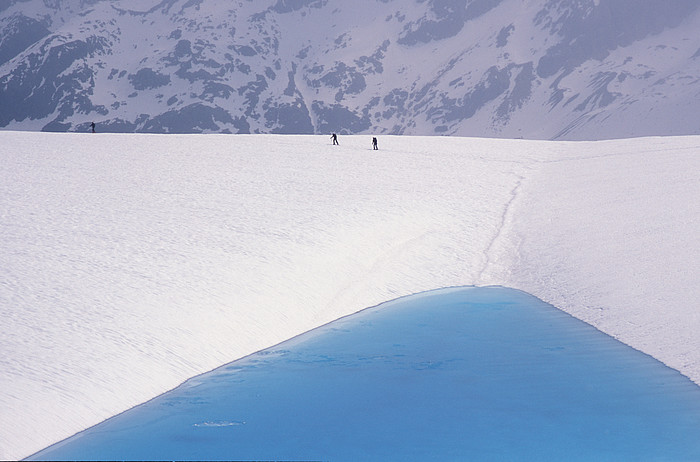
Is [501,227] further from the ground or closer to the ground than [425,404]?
further from the ground

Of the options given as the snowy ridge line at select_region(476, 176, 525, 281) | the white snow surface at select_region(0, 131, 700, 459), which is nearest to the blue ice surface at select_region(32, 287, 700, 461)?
the white snow surface at select_region(0, 131, 700, 459)

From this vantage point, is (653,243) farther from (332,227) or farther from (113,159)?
(113,159)

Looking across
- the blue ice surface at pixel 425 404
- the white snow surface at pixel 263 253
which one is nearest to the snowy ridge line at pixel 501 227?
the white snow surface at pixel 263 253

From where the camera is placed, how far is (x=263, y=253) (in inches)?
870

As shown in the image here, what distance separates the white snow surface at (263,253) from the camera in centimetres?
1507

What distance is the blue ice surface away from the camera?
1223 centimetres

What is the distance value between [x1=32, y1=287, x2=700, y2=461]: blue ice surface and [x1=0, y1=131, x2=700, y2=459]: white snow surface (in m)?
0.68

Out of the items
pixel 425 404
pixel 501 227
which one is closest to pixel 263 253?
pixel 425 404

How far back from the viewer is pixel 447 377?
50.1 feet

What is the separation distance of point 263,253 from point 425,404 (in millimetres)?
9296

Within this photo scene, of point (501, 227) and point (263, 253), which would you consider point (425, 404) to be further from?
point (501, 227)

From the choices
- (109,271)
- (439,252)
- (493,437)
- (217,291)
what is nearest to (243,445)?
(493,437)

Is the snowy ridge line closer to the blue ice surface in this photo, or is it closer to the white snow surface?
the white snow surface

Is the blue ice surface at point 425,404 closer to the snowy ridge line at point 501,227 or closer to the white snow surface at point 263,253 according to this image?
the white snow surface at point 263,253
